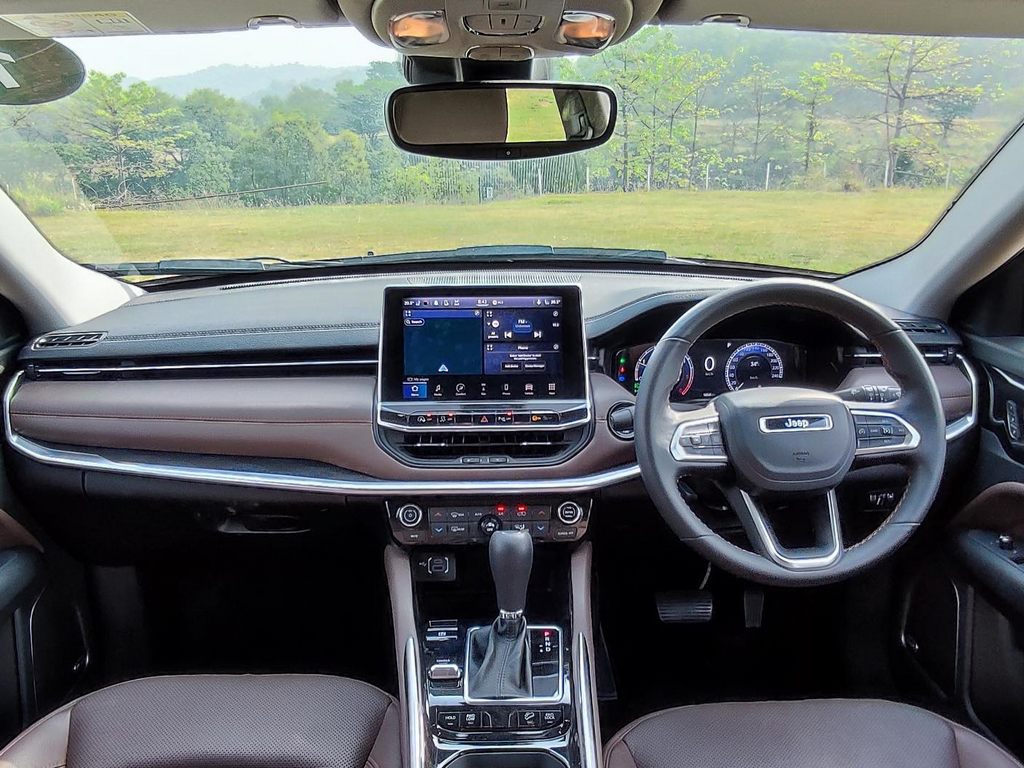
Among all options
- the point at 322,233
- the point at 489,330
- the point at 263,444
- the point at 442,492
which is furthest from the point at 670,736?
the point at 322,233

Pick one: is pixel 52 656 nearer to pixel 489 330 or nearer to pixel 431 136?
pixel 489 330

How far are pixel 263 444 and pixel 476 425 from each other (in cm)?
62

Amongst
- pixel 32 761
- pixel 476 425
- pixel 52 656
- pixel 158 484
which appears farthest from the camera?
pixel 52 656

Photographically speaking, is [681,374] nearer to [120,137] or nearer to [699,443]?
[699,443]

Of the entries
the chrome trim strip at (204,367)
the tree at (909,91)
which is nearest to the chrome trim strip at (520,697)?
the chrome trim strip at (204,367)

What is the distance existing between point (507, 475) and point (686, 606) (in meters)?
1.00

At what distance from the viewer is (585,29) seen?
6.24 feet

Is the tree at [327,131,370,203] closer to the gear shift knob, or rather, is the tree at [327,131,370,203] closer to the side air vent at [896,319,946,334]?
the gear shift knob

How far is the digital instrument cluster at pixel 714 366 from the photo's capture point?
Answer: 8.33ft

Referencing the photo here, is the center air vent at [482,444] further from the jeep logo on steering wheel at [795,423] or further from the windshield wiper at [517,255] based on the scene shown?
the windshield wiper at [517,255]

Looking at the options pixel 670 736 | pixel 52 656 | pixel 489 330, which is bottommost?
pixel 52 656

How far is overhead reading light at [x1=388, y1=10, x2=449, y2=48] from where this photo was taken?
1.83 m

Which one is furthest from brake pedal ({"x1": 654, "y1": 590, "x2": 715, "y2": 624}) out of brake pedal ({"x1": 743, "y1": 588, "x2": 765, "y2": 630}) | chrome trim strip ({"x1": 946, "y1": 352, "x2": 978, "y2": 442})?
chrome trim strip ({"x1": 946, "y1": 352, "x2": 978, "y2": 442})

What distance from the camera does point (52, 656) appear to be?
2766 mm
